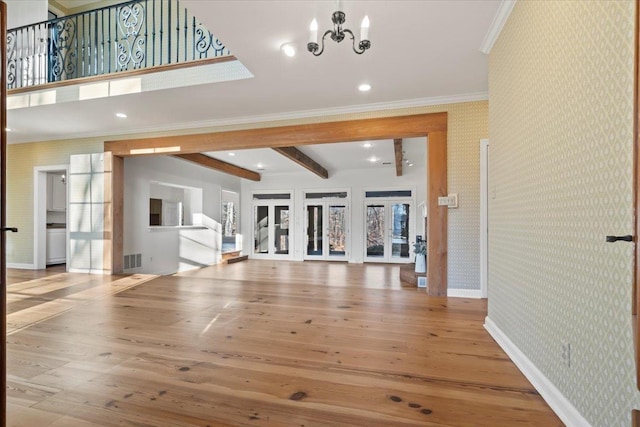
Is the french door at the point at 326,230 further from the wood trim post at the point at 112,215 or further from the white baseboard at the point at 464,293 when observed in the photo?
the white baseboard at the point at 464,293

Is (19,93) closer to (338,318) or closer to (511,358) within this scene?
(338,318)

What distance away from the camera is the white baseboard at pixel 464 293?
3.94 meters

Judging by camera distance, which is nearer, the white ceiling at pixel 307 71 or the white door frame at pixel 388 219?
the white ceiling at pixel 307 71

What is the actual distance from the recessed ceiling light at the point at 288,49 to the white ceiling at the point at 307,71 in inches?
2.4

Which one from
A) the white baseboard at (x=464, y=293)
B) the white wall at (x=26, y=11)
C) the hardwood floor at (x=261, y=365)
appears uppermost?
the white wall at (x=26, y=11)

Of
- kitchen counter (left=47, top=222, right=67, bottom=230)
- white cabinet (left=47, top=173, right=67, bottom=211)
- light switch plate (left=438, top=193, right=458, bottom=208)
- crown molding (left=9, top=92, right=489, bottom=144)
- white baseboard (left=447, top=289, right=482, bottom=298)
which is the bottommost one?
white baseboard (left=447, top=289, right=482, bottom=298)

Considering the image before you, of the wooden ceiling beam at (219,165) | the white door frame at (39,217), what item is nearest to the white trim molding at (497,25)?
the wooden ceiling beam at (219,165)

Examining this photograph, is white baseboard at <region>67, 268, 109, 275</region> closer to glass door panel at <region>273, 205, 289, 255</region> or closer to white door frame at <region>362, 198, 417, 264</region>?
glass door panel at <region>273, 205, 289, 255</region>

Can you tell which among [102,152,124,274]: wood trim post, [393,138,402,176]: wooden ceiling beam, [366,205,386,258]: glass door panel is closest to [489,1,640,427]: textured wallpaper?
[393,138,402,176]: wooden ceiling beam

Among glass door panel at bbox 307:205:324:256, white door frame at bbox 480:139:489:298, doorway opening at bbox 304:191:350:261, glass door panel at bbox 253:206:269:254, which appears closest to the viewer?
white door frame at bbox 480:139:489:298

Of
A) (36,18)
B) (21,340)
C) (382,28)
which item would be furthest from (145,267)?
(382,28)

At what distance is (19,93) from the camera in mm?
4371

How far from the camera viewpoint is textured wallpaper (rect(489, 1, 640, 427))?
1167mm

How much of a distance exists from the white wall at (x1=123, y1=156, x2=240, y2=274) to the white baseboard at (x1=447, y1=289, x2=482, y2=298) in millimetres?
5735
